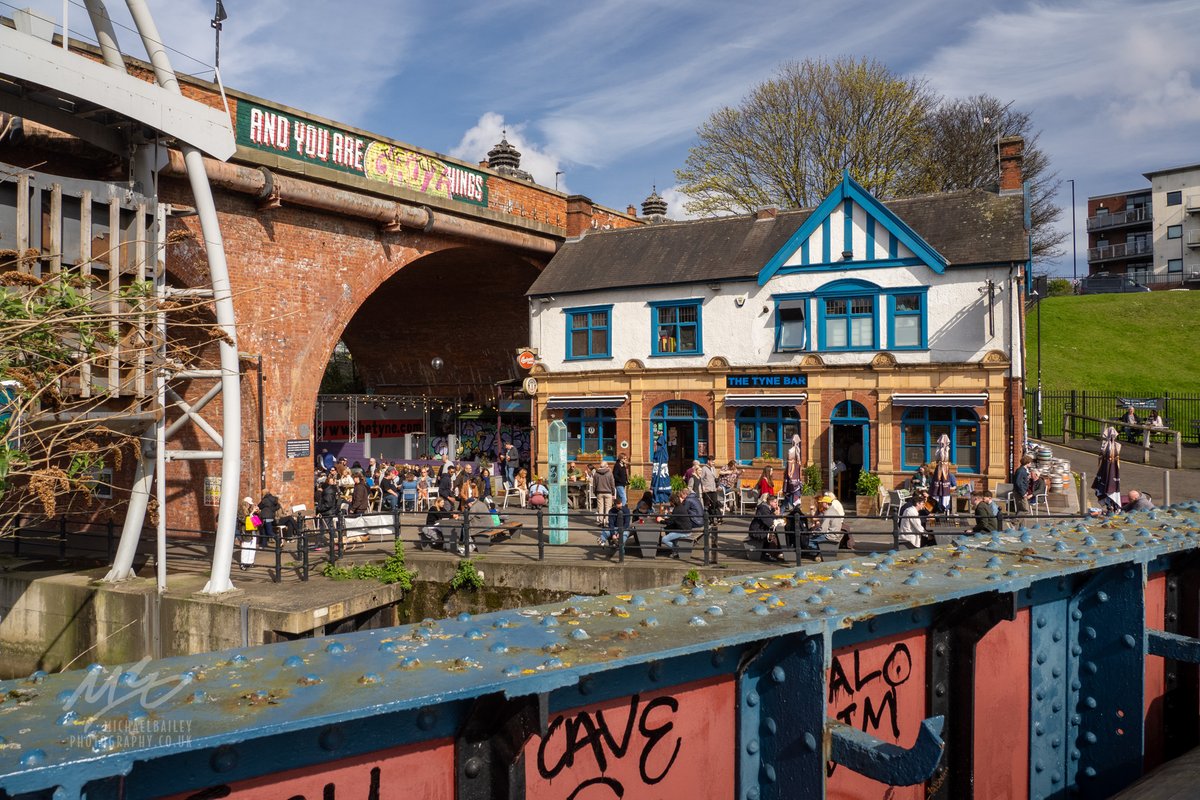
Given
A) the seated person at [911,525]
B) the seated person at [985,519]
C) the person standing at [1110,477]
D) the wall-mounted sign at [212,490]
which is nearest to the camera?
the seated person at [911,525]

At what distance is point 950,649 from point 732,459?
1761 cm

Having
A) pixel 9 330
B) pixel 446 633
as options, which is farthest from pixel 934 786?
pixel 9 330

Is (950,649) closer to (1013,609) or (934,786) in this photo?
(1013,609)

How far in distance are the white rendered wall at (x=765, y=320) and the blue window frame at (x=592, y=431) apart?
1.23 m

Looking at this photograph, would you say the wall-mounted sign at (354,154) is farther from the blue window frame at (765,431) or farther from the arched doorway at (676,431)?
the blue window frame at (765,431)

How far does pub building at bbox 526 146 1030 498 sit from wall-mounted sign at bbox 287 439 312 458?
21.6ft

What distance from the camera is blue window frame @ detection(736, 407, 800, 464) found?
21.4 meters

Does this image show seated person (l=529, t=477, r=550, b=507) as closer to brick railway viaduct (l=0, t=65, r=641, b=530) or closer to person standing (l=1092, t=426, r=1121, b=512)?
brick railway viaduct (l=0, t=65, r=641, b=530)

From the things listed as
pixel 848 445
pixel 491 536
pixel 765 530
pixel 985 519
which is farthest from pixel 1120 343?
pixel 491 536

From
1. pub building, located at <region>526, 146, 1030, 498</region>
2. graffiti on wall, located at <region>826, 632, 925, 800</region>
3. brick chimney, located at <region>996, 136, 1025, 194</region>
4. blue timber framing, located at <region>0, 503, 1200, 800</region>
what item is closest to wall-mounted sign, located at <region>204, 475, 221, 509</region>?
pub building, located at <region>526, 146, 1030, 498</region>

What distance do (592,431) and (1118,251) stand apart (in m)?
59.8

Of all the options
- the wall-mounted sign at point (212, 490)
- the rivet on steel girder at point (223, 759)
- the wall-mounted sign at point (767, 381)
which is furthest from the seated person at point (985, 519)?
the wall-mounted sign at point (212, 490)

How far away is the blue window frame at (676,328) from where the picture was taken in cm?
2252

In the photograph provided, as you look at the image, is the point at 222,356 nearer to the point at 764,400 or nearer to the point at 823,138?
the point at 764,400
